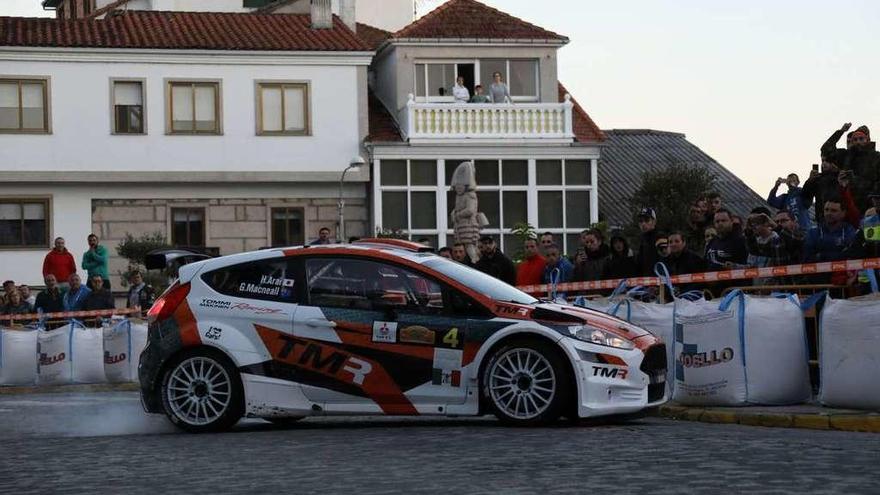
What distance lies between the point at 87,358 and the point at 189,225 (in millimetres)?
22021

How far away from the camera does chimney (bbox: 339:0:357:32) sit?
5794 cm

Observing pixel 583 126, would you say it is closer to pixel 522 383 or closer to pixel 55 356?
pixel 55 356

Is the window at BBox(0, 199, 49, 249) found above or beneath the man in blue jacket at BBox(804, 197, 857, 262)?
above

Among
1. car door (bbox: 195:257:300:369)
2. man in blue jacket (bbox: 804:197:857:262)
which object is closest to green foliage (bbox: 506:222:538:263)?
man in blue jacket (bbox: 804:197:857:262)

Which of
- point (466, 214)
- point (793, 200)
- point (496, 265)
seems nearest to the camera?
point (793, 200)

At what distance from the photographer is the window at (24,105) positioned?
50.3 metres

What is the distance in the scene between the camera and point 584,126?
5578 cm

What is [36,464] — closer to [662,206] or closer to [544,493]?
[544,493]

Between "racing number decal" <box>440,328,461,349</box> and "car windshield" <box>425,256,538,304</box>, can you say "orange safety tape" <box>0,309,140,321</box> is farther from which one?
"racing number decal" <box>440,328,461,349</box>

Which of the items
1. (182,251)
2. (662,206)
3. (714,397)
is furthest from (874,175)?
(662,206)

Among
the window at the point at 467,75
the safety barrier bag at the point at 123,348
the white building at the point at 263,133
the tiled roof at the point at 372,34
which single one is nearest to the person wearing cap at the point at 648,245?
the safety barrier bag at the point at 123,348

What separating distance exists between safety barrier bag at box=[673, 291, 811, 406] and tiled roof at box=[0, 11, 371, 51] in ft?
119

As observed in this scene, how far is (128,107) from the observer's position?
2023 inches

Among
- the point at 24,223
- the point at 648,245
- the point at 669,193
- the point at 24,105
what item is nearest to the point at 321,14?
the point at 24,105
